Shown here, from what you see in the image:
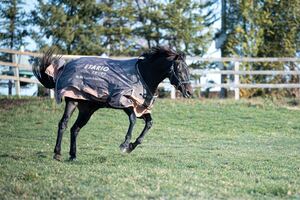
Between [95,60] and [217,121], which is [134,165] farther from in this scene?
[217,121]

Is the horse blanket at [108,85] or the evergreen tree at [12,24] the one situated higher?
the evergreen tree at [12,24]

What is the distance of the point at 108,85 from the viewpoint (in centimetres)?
955

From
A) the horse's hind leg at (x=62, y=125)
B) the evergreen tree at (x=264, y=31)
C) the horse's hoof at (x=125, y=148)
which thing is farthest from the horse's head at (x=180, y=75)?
the evergreen tree at (x=264, y=31)

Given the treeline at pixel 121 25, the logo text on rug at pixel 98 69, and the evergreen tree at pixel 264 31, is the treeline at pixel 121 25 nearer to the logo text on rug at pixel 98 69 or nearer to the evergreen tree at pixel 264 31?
the evergreen tree at pixel 264 31

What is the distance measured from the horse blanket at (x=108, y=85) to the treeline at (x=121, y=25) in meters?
17.5

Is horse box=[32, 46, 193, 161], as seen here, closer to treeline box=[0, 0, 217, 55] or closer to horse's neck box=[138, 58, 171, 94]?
horse's neck box=[138, 58, 171, 94]

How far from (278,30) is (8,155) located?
63.5ft

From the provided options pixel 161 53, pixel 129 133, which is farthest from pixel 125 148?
pixel 161 53

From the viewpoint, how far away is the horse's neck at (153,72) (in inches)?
381

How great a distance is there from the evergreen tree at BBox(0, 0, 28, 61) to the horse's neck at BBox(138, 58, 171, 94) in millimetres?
22351

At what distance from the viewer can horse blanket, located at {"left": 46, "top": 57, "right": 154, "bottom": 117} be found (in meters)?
9.38

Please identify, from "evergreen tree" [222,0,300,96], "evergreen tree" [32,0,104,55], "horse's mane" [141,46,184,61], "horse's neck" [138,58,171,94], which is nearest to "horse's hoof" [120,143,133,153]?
"horse's neck" [138,58,171,94]

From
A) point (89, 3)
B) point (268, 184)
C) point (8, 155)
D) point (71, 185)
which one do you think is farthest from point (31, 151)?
point (89, 3)

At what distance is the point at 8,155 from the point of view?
10062 mm
